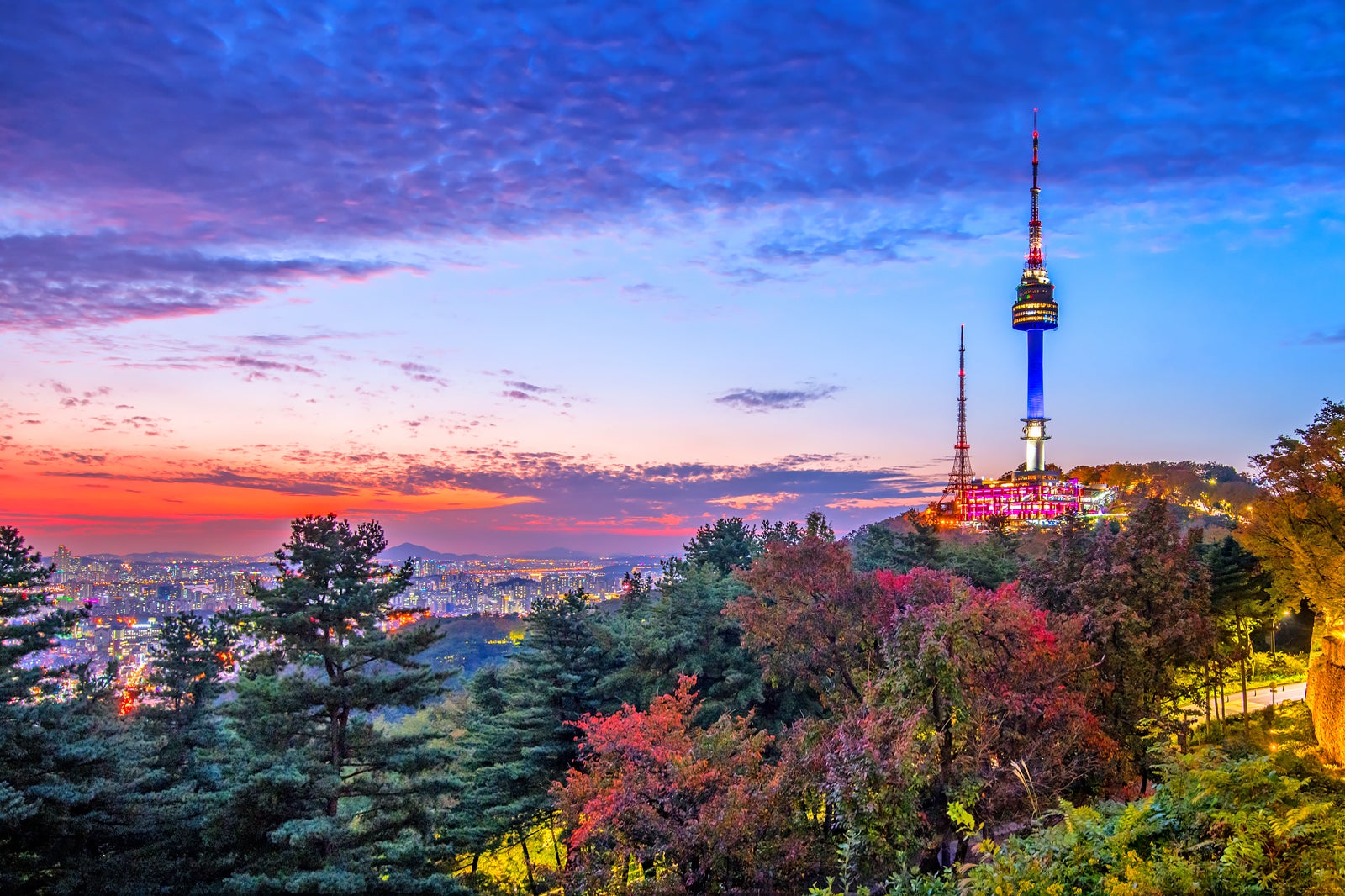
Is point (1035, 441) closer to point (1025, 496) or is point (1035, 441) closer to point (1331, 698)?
point (1025, 496)

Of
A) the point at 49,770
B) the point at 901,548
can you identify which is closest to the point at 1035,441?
the point at 901,548

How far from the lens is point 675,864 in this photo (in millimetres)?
11836

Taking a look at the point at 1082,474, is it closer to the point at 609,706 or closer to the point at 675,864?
the point at 609,706

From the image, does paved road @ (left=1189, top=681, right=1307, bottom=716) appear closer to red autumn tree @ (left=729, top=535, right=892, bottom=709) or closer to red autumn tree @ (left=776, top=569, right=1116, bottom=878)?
red autumn tree @ (left=776, top=569, right=1116, bottom=878)

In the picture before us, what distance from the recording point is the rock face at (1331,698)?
1747 centimetres

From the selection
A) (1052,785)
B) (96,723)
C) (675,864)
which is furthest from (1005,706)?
(96,723)

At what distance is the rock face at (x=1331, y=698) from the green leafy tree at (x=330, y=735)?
67.5 ft

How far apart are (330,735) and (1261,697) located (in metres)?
33.2

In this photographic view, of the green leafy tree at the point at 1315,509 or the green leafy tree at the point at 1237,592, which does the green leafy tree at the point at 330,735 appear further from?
the green leafy tree at the point at 1237,592

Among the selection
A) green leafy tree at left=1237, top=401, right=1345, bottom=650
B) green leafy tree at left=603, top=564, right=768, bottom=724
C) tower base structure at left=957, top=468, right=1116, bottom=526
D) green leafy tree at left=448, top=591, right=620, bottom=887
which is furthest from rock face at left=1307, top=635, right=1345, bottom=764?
tower base structure at left=957, top=468, right=1116, bottom=526

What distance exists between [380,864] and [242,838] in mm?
2895

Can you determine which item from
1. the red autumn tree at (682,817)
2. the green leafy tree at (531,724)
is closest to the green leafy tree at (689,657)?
the green leafy tree at (531,724)

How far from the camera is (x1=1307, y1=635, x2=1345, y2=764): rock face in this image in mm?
17469

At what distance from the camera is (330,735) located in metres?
16.2
